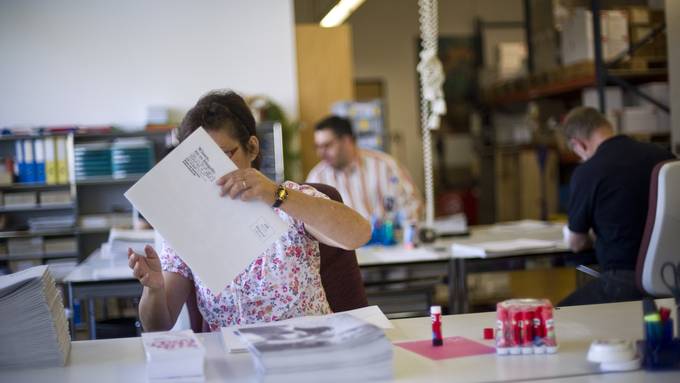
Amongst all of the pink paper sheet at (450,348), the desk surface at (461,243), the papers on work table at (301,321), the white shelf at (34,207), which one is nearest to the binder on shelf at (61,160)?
the white shelf at (34,207)

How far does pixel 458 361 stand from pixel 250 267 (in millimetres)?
827

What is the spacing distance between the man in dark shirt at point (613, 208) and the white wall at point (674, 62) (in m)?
1.53

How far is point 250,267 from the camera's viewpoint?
2.52 meters

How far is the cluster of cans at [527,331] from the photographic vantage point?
1930 mm

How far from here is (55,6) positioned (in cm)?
830

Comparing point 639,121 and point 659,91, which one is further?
point 639,121

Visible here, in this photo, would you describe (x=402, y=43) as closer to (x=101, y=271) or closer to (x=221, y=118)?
(x=101, y=271)

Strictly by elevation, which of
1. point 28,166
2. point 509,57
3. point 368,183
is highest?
point 509,57

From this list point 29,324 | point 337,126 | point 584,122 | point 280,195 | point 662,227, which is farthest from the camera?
point 337,126

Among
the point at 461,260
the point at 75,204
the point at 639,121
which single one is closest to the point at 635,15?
the point at 639,121

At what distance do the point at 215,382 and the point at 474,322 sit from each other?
2.73ft

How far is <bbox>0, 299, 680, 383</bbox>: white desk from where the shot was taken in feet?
5.78

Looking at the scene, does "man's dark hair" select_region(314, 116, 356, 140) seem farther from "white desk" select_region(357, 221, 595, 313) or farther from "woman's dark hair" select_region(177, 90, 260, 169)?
"woman's dark hair" select_region(177, 90, 260, 169)

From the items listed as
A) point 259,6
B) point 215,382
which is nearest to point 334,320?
point 215,382
